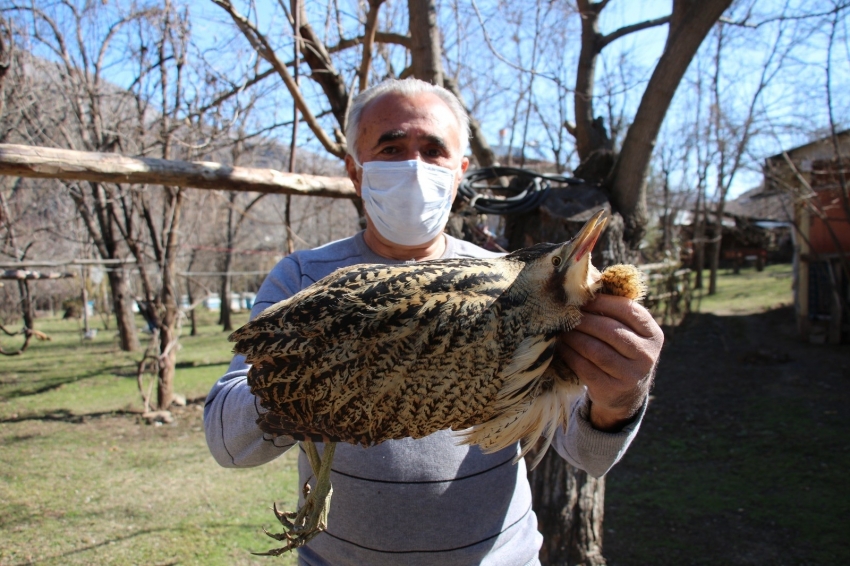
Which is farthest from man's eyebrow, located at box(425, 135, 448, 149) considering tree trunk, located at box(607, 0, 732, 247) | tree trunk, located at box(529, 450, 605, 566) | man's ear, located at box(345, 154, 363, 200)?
tree trunk, located at box(529, 450, 605, 566)

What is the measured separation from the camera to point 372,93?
2451 millimetres

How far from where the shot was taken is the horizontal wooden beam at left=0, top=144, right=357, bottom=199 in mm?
2863

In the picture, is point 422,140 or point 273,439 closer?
point 273,439

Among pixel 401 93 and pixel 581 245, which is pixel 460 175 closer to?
pixel 401 93

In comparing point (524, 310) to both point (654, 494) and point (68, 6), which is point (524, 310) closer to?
point (654, 494)

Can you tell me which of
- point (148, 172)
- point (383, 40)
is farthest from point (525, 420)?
point (383, 40)

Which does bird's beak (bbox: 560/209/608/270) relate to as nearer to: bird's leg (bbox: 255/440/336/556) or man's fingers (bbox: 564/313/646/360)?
man's fingers (bbox: 564/313/646/360)

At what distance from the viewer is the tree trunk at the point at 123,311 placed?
60.0 feet

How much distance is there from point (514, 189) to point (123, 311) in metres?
17.9

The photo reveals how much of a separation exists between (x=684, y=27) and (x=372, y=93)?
256 centimetres

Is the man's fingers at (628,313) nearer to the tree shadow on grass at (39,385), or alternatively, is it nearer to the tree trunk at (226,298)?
the tree shadow on grass at (39,385)

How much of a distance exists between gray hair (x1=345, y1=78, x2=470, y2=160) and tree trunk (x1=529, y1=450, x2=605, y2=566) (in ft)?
8.72

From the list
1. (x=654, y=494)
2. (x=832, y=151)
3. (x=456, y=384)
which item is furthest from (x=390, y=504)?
(x=832, y=151)

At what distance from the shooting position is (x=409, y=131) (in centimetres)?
239
